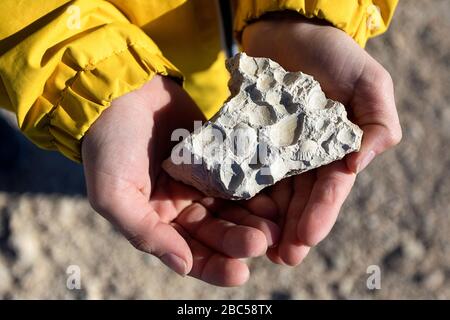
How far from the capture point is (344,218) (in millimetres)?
2068

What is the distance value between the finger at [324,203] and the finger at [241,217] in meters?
0.08

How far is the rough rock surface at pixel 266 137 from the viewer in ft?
4.27

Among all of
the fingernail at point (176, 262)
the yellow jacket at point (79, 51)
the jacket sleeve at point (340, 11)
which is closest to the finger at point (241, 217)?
the fingernail at point (176, 262)

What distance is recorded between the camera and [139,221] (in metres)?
1.32

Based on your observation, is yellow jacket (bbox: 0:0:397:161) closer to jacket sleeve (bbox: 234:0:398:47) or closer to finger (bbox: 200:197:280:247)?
jacket sleeve (bbox: 234:0:398:47)

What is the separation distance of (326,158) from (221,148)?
27 cm

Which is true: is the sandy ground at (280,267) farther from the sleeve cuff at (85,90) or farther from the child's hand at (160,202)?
the sleeve cuff at (85,90)

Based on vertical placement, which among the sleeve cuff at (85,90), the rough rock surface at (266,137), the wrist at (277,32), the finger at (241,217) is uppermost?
the sleeve cuff at (85,90)

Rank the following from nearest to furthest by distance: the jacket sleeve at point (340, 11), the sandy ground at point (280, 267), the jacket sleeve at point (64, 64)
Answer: the jacket sleeve at point (64, 64), the jacket sleeve at point (340, 11), the sandy ground at point (280, 267)

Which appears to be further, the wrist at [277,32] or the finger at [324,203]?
the wrist at [277,32]

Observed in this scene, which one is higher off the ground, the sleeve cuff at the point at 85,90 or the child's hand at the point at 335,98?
the sleeve cuff at the point at 85,90

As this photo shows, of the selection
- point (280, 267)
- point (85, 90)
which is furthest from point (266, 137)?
point (280, 267)
